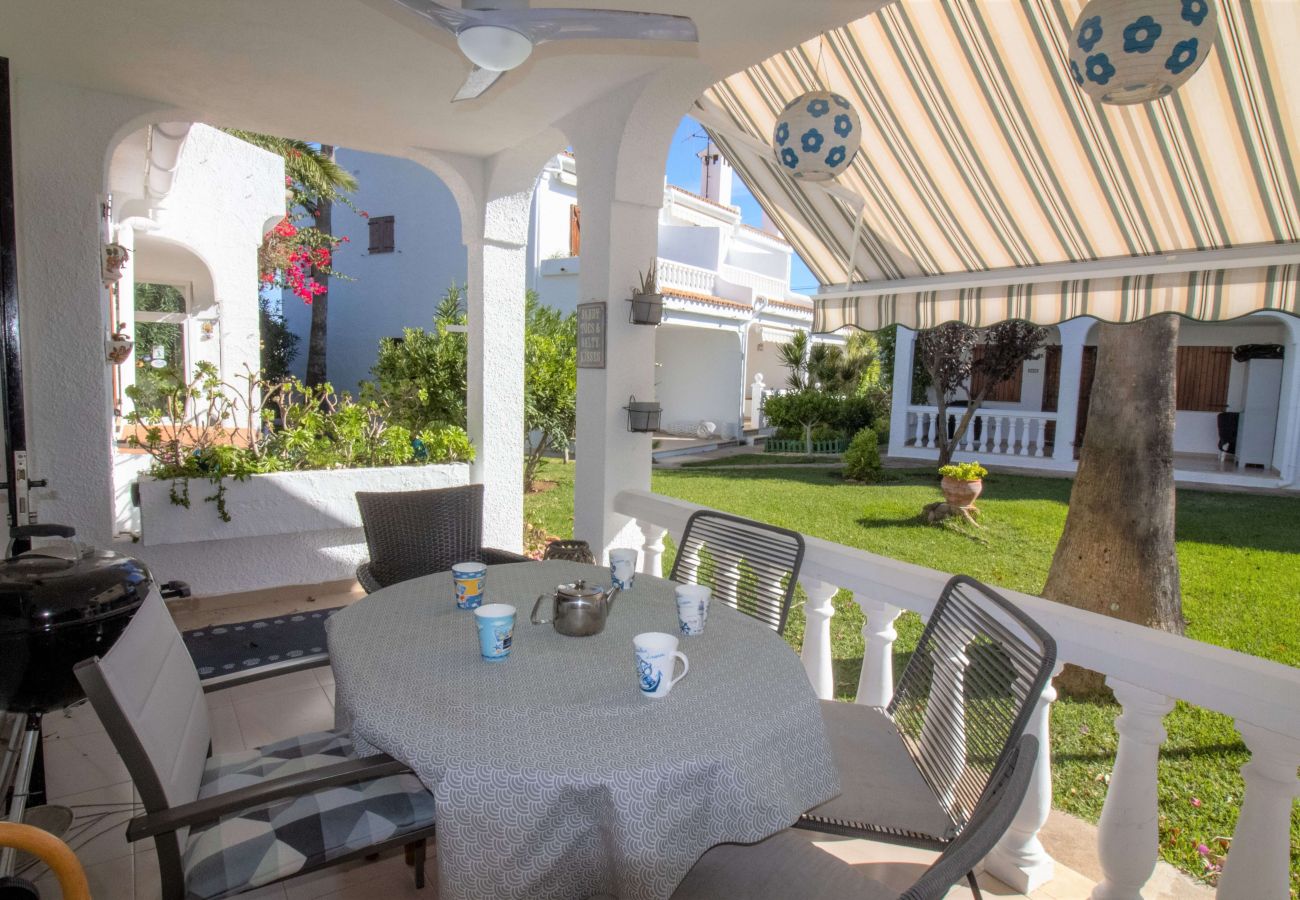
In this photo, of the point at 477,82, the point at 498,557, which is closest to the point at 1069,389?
the point at 498,557

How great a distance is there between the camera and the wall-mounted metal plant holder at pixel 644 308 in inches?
159

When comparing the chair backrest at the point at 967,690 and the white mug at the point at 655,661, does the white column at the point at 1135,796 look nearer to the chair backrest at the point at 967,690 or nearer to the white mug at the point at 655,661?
the chair backrest at the point at 967,690

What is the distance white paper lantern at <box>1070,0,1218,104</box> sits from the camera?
6.32ft

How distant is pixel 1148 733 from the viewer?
78.3 inches

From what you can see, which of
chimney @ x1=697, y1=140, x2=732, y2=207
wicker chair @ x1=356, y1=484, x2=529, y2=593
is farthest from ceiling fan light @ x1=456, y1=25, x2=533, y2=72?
chimney @ x1=697, y1=140, x2=732, y2=207

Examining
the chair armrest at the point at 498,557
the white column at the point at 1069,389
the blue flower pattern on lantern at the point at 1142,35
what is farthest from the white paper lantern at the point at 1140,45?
the white column at the point at 1069,389

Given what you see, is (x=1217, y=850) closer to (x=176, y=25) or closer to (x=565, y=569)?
(x=565, y=569)

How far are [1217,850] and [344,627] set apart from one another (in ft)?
12.4

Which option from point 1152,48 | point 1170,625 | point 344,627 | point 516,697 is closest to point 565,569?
point 344,627

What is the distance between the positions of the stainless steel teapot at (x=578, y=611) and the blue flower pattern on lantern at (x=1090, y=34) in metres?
2.06

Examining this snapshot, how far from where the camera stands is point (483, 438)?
18.7 feet

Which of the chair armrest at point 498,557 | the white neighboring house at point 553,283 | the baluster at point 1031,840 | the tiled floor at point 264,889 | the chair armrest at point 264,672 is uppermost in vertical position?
the white neighboring house at point 553,283

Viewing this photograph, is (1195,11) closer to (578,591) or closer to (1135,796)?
(1135,796)

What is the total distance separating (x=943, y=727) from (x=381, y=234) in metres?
16.7
